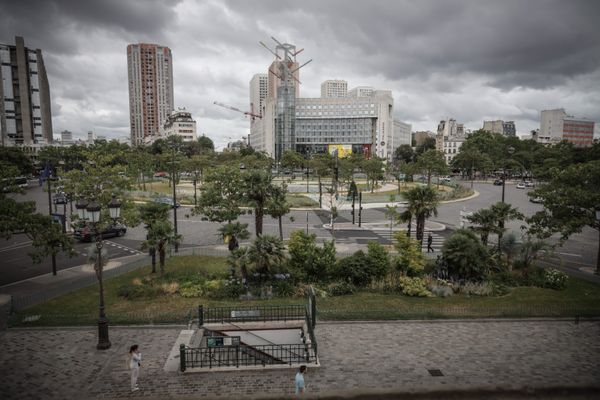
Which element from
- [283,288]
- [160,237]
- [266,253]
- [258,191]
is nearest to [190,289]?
[160,237]

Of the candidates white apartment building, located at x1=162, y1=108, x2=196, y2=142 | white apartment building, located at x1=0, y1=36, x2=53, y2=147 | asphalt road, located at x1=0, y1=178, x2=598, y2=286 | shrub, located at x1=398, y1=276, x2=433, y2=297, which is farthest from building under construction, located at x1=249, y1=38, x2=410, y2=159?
shrub, located at x1=398, y1=276, x2=433, y2=297

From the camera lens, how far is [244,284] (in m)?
22.4

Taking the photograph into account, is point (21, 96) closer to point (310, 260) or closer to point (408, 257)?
point (310, 260)

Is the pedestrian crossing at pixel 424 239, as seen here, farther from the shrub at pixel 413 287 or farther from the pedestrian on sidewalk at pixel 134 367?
the pedestrian on sidewalk at pixel 134 367

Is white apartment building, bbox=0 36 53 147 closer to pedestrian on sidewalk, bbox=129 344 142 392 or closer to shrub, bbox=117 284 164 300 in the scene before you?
shrub, bbox=117 284 164 300

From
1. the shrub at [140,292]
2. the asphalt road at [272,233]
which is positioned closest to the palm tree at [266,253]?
the shrub at [140,292]

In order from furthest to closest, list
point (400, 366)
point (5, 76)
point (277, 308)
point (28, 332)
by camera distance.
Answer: point (5, 76)
point (277, 308)
point (28, 332)
point (400, 366)

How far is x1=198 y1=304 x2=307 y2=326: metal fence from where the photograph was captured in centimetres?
1731

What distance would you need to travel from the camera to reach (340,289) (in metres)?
22.3

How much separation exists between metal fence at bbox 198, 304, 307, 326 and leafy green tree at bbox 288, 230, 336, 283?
4.78 meters

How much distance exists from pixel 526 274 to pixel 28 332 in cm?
2827

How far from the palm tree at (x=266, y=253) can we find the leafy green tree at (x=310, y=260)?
183 cm

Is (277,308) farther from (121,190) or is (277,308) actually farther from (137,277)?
(121,190)

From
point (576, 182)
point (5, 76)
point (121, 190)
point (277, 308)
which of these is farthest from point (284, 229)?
point (5, 76)
